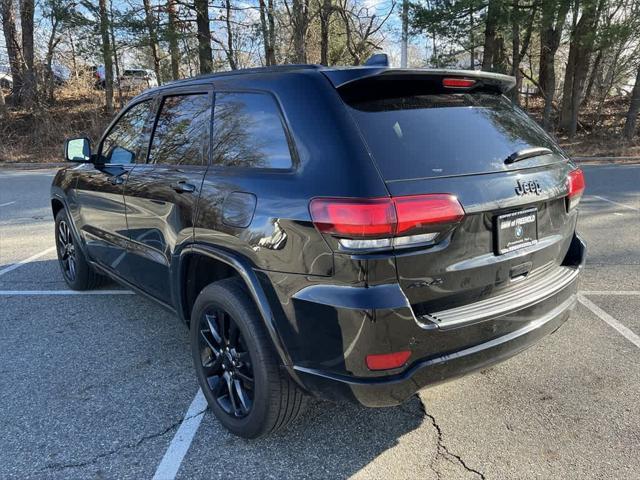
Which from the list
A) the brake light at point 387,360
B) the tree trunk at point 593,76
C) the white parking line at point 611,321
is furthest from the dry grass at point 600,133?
the brake light at point 387,360

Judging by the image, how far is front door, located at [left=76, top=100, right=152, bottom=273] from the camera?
147 inches

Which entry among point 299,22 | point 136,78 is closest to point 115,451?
point 299,22

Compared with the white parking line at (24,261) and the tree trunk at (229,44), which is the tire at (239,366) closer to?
the white parking line at (24,261)

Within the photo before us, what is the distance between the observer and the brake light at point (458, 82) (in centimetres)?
262

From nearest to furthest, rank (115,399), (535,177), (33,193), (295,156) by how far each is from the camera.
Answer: (295,156) → (535,177) → (115,399) → (33,193)

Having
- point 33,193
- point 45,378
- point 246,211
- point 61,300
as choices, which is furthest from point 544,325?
point 33,193

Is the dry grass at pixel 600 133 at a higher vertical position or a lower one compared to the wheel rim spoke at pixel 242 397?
higher

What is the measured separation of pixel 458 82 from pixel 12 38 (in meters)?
25.4

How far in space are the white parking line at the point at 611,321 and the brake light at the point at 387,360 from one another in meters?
2.37

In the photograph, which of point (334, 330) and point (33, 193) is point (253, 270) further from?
point (33, 193)

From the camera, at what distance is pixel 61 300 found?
4801mm

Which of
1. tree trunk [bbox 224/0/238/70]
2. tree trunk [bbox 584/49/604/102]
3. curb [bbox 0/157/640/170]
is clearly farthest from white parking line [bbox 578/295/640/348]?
tree trunk [bbox 224/0/238/70]

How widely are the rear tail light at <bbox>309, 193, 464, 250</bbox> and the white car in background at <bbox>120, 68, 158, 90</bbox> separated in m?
24.0

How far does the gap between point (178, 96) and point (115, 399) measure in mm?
1930
